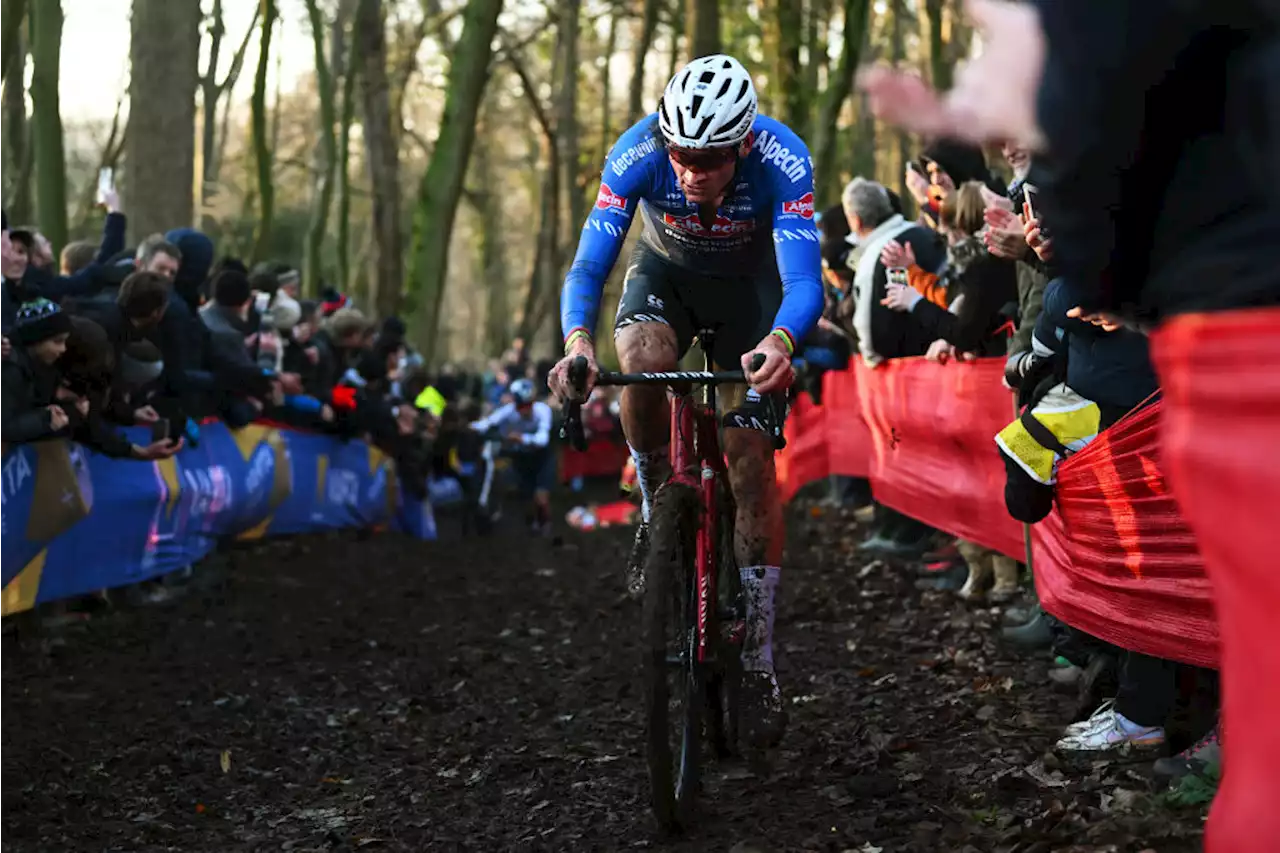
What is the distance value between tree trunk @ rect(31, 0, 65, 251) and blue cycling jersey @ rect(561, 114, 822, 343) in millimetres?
9477

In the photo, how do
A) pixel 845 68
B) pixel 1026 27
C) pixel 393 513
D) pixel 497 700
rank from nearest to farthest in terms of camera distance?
pixel 1026 27 → pixel 497 700 → pixel 393 513 → pixel 845 68

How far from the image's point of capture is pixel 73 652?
806 cm

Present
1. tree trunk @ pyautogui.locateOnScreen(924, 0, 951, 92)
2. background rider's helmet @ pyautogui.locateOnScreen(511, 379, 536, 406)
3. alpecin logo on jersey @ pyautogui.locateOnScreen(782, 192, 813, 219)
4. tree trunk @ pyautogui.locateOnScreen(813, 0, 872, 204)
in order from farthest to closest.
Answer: tree trunk @ pyautogui.locateOnScreen(924, 0, 951, 92)
background rider's helmet @ pyautogui.locateOnScreen(511, 379, 536, 406)
tree trunk @ pyautogui.locateOnScreen(813, 0, 872, 204)
alpecin logo on jersey @ pyautogui.locateOnScreen(782, 192, 813, 219)

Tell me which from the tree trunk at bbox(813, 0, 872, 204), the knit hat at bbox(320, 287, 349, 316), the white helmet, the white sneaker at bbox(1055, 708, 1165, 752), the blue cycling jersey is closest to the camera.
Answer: the white helmet

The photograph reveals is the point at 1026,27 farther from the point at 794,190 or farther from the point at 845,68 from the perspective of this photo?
the point at 845,68

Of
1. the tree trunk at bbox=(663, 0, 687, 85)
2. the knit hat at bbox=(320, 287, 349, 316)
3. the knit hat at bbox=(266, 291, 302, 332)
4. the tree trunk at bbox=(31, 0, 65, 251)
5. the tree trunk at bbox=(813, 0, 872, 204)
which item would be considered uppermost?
the tree trunk at bbox=(663, 0, 687, 85)

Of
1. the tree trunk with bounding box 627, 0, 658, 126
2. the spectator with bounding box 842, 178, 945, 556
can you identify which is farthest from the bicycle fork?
the tree trunk with bounding box 627, 0, 658, 126

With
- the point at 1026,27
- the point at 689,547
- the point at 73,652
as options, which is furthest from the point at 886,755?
the point at 73,652

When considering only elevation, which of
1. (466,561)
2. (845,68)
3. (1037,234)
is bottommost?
(466,561)

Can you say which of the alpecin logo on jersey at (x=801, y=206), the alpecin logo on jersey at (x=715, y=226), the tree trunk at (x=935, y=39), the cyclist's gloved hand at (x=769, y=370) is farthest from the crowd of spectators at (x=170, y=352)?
the tree trunk at (x=935, y=39)

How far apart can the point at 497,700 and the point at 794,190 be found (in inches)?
120

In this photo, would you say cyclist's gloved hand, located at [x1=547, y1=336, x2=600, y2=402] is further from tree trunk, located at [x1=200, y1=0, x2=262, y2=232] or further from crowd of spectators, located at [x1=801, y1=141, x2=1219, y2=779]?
tree trunk, located at [x1=200, y1=0, x2=262, y2=232]

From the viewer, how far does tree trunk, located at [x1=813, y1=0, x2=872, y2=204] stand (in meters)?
20.7

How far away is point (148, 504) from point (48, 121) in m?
5.47
